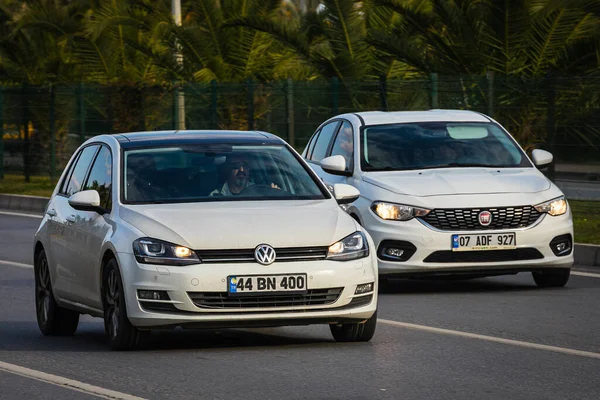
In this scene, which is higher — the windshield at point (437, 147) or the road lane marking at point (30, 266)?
the windshield at point (437, 147)

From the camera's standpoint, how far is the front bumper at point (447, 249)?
12.9 metres

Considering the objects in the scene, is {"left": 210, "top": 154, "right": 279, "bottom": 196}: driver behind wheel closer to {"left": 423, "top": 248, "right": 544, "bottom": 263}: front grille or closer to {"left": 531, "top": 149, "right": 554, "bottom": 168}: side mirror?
{"left": 423, "top": 248, "right": 544, "bottom": 263}: front grille

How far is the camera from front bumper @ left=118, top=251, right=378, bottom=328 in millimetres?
9062

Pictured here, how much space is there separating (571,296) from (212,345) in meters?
4.14

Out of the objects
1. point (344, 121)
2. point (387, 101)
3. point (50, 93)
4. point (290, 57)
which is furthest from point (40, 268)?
point (50, 93)

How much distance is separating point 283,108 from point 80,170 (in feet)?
59.4

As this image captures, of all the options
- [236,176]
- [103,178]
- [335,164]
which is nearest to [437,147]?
Answer: [335,164]

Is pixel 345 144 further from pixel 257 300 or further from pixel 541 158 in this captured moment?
pixel 257 300

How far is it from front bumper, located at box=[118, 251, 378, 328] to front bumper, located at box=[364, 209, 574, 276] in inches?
143

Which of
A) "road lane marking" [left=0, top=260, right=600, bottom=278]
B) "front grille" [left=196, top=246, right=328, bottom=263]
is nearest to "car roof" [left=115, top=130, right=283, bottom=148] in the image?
"front grille" [left=196, top=246, right=328, bottom=263]

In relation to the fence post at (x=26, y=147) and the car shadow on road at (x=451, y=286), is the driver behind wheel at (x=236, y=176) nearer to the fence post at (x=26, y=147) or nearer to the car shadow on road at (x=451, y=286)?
the car shadow on road at (x=451, y=286)

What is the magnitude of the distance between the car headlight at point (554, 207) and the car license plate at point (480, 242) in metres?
0.50

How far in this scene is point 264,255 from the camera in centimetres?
909

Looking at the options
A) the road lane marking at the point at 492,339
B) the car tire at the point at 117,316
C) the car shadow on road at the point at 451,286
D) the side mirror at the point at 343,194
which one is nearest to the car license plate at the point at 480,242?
the car shadow on road at the point at 451,286
